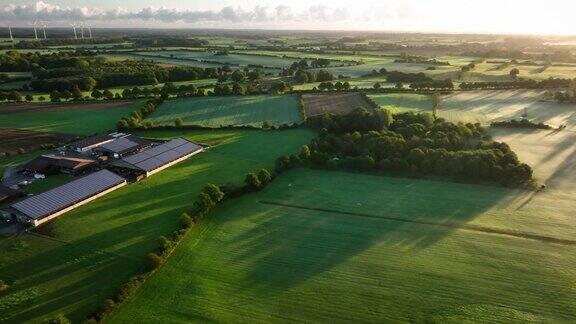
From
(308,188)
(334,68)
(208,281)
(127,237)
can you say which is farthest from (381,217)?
(334,68)

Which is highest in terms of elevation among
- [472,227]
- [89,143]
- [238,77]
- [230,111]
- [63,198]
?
[238,77]

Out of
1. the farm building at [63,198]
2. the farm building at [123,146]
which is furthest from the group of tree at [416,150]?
the farm building at [123,146]

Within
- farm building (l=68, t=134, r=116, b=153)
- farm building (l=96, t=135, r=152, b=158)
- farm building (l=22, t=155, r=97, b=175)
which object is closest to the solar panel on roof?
farm building (l=22, t=155, r=97, b=175)

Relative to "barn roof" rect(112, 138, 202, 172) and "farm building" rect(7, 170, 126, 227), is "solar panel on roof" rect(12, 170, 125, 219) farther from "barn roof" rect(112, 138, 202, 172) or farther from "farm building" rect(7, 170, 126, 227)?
"barn roof" rect(112, 138, 202, 172)

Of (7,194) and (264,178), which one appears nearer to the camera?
(7,194)

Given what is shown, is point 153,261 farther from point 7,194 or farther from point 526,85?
point 526,85

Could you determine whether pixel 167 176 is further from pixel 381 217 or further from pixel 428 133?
pixel 428 133

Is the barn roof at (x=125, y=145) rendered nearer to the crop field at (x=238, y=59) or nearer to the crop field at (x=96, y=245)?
the crop field at (x=96, y=245)

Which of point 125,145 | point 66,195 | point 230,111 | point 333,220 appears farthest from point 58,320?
point 230,111
